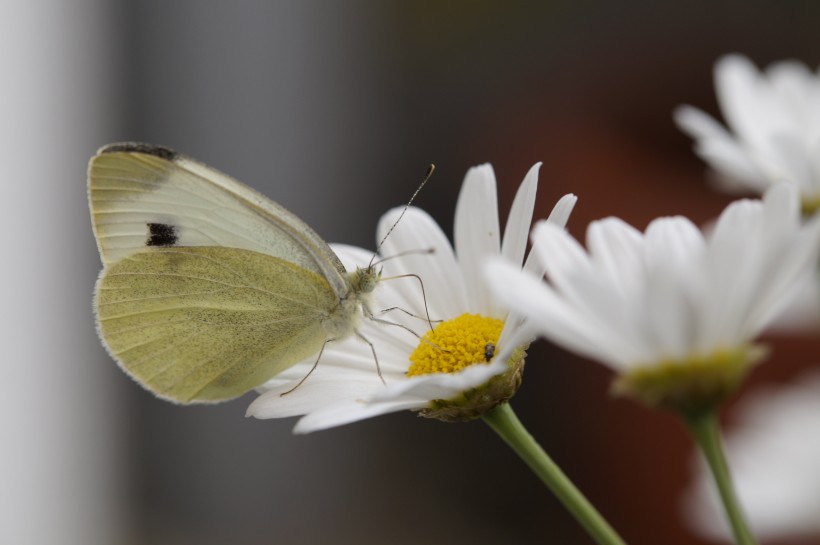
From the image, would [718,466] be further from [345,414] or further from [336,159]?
[336,159]

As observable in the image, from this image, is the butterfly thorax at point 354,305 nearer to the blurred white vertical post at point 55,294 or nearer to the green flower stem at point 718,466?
the green flower stem at point 718,466

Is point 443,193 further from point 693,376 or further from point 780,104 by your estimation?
point 693,376

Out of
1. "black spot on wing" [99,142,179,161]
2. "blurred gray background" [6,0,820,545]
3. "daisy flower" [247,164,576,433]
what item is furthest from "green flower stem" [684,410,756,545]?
"blurred gray background" [6,0,820,545]

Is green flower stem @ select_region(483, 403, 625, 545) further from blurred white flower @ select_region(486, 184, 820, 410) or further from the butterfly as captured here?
the butterfly

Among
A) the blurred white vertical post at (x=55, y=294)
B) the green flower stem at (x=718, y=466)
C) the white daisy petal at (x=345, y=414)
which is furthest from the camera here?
the blurred white vertical post at (x=55, y=294)

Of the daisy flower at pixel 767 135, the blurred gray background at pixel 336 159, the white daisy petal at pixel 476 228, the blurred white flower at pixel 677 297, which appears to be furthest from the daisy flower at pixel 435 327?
the blurred gray background at pixel 336 159

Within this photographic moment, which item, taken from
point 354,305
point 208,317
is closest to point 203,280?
point 208,317

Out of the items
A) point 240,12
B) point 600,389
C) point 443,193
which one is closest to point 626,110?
point 443,193
